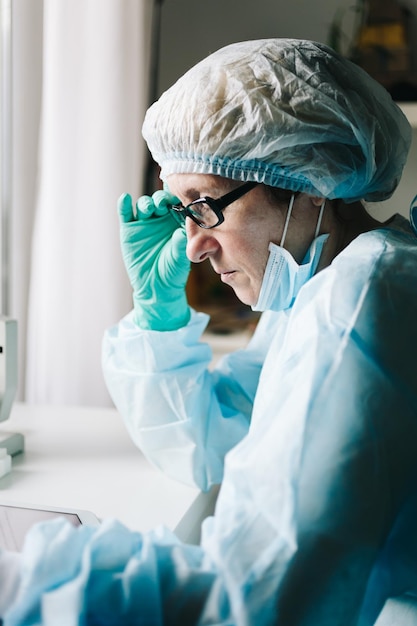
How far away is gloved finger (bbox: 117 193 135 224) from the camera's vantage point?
1.39m

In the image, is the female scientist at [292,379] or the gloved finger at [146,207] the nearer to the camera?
the female scientist at [292,379]

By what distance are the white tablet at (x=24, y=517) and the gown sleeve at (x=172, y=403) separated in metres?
0.25

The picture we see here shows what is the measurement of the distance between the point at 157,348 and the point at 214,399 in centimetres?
16

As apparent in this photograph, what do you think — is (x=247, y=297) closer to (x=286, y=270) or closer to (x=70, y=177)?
(x=286, y=270)

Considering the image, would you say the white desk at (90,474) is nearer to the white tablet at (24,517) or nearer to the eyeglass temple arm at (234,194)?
the white tablet at (24,517)

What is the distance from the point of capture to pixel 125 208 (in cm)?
140

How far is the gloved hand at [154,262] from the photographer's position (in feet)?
4.53

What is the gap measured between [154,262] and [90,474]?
1.39 ft

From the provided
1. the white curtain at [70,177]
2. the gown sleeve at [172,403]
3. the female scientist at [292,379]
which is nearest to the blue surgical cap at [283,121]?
the female scientist at [292,379]

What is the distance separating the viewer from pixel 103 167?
1855 millimetres

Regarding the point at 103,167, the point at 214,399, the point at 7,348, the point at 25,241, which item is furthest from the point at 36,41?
the point at 214,399

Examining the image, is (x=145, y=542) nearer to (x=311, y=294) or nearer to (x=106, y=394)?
(x=311, y=294)

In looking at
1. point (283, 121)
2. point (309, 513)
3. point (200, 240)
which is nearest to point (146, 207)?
point (200, 240)

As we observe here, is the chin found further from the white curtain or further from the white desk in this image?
the white curtain
